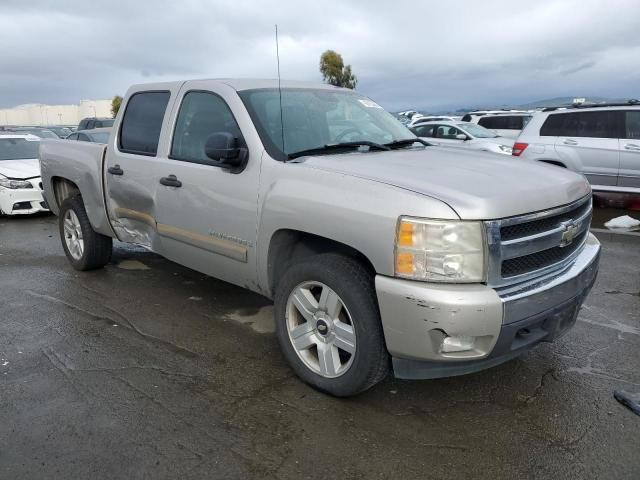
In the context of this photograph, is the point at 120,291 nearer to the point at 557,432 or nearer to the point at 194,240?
the point at 194,240

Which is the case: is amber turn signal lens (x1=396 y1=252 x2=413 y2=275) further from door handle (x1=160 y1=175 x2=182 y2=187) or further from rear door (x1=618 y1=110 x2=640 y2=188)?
rear door (x1=618 y1=110 x2=640 y2=188)

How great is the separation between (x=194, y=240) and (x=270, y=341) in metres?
0.93

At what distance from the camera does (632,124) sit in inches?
343

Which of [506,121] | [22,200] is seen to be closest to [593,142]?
[506,121]

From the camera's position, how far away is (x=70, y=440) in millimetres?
2801

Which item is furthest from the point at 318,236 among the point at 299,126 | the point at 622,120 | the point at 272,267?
the point at 622,120

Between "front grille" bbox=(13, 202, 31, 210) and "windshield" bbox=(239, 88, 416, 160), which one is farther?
"front grille" bbox=(13, 202, 31, 210)

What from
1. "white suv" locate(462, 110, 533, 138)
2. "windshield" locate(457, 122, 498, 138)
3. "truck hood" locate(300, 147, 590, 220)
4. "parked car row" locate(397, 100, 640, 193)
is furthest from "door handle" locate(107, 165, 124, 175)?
"white suv" locate(462, 110, 533, 138)

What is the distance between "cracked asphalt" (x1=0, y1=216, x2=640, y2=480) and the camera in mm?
2613

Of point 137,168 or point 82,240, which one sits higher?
point 137,168

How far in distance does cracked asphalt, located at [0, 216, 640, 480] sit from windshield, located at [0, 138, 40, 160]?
6725mm

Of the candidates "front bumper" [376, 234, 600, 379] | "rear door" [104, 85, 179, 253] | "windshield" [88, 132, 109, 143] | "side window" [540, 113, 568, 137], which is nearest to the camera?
"front bumper" [376, 234, 600, 379]

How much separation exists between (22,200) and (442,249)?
8552mm

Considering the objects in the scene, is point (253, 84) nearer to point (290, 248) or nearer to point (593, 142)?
point (290, 248)
